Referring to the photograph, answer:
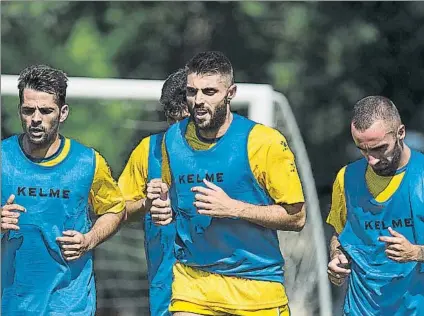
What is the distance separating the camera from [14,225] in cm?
774

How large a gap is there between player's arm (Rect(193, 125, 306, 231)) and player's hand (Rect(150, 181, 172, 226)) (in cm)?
26

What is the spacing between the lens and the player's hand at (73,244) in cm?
773

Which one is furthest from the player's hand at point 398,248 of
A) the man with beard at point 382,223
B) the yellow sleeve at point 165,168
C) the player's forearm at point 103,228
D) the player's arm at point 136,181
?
the player's arm at point 136,181

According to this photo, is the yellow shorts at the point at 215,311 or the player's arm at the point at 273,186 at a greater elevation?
the player's arm at the point at 273,186

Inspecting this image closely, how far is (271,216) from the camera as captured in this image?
755 centimetres

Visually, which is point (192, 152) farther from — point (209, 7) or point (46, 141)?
point (209, 7)

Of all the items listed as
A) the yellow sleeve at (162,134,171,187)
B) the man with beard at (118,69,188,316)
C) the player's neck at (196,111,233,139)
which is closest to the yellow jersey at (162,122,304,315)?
the player's neck at (196,111,233,139)

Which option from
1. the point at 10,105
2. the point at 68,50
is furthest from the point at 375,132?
the point at 68,50

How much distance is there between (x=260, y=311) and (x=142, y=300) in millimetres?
5495

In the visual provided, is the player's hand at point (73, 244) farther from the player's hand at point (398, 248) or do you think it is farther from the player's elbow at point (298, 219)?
the player's hand at point (398, 248)

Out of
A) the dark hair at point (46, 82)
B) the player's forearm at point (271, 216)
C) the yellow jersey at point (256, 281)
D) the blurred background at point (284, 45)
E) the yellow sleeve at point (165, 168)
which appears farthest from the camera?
the blurred background at point (284, 45)

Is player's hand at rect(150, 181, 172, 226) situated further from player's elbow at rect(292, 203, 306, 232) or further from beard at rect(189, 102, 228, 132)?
player's elbow at rect(292, 203, 306, 232)

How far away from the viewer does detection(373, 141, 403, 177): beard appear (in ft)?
25.5

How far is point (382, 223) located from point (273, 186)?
2.09 ft
